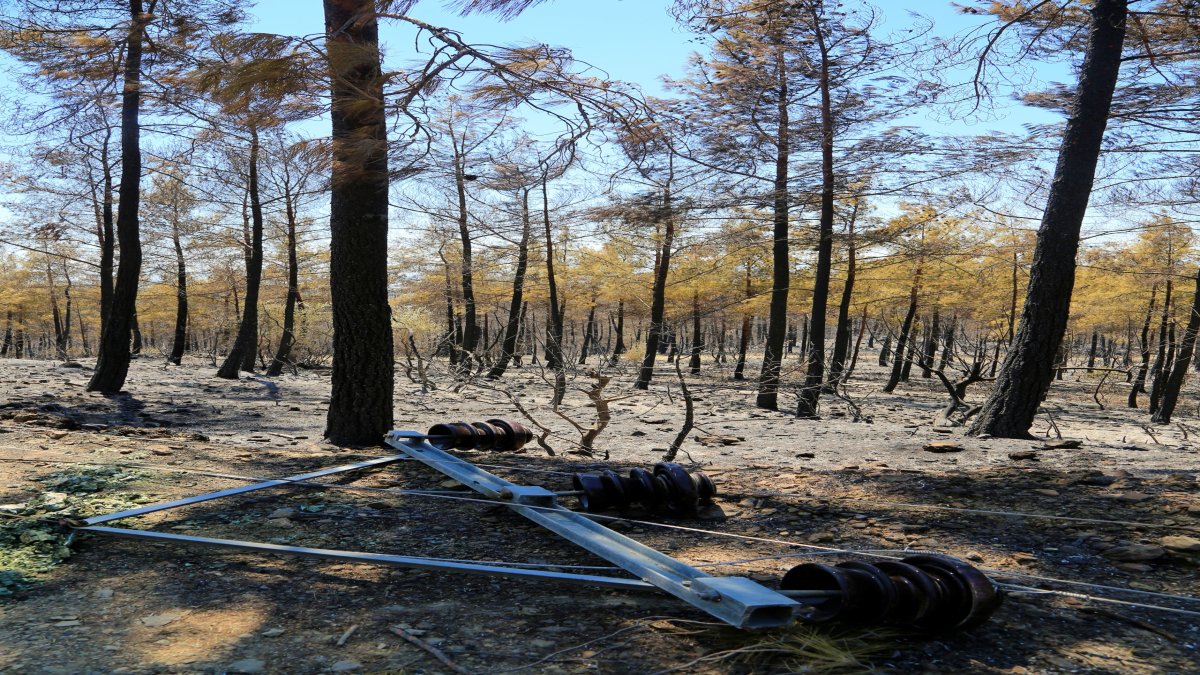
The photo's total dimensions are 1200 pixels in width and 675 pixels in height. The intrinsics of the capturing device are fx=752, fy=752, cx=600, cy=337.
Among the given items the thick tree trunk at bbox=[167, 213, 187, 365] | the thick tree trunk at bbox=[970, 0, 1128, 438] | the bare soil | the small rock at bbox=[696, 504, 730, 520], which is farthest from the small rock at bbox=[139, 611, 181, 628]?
the thick tree trunk at bbox=[167, 213, 187, 365]

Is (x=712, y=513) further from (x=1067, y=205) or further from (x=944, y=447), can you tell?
(x=1067, y=205)

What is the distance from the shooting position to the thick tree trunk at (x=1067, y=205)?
270 inches

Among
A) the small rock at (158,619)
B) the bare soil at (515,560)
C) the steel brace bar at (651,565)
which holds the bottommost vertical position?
the small rock at (158,619)

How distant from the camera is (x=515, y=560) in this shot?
3.17 m

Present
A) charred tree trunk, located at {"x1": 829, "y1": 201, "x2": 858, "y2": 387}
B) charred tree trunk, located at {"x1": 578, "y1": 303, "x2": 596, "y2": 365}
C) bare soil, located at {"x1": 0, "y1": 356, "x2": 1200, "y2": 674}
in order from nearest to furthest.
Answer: bare soil, located at {"x1": 0, "y1": 356, "x2": 1200, "y2": 674} < charred tree trunk, located at {"x1": 829, "y1": 201, "x2": 858, "y2": 387} < charred tree trunk, located at {"x1": 578, "y1": 303, "x2": 596, "y2": 365}

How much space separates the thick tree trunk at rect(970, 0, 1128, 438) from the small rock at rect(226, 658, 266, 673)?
7018 mm

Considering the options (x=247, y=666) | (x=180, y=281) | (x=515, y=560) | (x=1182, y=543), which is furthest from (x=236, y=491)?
(x=180, y=281)

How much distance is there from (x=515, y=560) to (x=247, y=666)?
1.24m

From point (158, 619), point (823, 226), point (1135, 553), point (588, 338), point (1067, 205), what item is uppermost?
point (823, 226)

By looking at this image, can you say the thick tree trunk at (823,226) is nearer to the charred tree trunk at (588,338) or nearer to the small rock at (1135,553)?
the charred tree trunk at (588,338)

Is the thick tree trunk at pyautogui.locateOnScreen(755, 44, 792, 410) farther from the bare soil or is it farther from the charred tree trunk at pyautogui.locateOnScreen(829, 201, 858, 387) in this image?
the bare soil

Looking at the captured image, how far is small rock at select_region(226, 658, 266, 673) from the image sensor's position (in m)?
2.08

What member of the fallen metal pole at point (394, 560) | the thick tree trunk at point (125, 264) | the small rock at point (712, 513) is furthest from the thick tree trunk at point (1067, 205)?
the thick tree trunk at point (125, 264)

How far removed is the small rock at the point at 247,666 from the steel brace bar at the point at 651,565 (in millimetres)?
1191
